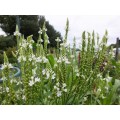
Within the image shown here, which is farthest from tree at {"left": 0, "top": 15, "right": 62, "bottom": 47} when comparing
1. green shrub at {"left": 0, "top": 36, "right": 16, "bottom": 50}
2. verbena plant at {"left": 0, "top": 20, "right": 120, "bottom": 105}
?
verbena plant at {"left": 0, "top": 20, "right": 120, "bottom": 105}

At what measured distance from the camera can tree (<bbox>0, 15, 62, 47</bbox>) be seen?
6.87 feet

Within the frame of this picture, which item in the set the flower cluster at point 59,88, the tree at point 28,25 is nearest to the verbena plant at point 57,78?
the flower cluster at point 59,88

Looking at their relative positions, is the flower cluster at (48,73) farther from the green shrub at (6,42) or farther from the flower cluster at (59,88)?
the green shrub at (6,42)

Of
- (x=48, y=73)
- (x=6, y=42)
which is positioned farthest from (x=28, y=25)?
(x=48, y=73)

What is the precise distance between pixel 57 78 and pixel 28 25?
2.36 ft

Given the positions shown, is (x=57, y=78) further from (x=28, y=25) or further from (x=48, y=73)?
(x=28, y=25)

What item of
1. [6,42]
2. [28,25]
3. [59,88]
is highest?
[28,25]

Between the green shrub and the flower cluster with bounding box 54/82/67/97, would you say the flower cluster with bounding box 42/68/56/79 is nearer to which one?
the flower cluster with bounding box 54/82/67/97

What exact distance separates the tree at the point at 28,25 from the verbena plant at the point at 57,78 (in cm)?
30

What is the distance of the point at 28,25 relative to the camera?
6.91 feet

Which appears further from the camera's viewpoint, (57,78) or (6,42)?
(6,42)

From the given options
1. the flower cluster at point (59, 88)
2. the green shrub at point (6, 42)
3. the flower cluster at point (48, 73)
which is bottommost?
the flower cluster at point (59, 88)

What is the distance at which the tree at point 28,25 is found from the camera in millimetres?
2094

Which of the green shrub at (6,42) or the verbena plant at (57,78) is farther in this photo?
the green shrub at (6,42)
